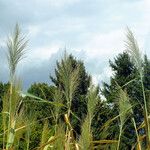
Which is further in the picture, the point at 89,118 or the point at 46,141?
the point at 46,141

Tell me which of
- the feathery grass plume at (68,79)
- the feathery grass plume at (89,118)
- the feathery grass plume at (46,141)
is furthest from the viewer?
the feathery grass plume at (46,141)

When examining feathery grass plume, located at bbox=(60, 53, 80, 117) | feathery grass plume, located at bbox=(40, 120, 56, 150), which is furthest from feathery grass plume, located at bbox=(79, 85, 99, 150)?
feathery grass plume, located at bbox=(40, 120, 56, 150)

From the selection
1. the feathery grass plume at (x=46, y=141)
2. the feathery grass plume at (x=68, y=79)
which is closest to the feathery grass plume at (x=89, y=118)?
the feathery grass plume at (x=68, y=79)

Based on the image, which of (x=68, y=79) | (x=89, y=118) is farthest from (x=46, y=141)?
(x=68, y=79)

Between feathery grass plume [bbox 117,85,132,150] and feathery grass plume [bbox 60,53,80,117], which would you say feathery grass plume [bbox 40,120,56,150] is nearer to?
feathery grass plume [bbox 60,53,80,117]

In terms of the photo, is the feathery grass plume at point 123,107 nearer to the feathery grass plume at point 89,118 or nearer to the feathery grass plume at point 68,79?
the feathery grass plume at point 89,118

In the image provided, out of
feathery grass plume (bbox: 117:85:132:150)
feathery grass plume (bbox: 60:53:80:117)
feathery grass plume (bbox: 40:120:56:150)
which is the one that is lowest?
feathery grass plume (bbox: 40:120:56:150)

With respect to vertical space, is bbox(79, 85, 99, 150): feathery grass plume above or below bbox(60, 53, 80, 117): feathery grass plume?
below

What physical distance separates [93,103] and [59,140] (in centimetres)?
51

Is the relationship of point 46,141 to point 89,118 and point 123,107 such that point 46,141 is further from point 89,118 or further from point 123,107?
point 123,107

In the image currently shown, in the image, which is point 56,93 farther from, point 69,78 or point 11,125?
point 11,125

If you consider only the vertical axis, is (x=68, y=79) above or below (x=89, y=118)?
above

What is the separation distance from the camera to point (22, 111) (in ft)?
17.0

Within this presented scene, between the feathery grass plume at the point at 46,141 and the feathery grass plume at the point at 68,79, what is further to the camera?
the feathery grass plume at the point at 46,141
